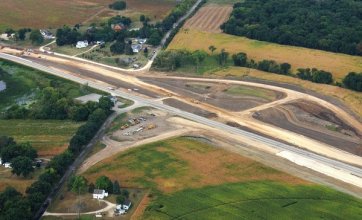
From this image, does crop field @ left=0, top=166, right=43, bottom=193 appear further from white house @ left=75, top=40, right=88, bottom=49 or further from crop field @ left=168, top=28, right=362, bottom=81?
white house @ left=75, top=40, right=88, bottom=49

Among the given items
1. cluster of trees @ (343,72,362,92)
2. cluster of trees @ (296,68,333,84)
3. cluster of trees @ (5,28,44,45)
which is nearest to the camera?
cluster of trees @ (343,72,362,92)

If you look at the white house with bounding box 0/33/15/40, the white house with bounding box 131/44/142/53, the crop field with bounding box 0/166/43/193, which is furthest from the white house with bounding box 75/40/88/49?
the crop field with bounding box 0/166/43/193

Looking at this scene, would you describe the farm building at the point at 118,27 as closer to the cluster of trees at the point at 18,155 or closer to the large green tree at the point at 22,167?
the cluster of trees at the point at 18,155

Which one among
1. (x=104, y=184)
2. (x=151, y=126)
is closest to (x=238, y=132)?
(x=151, y=126)

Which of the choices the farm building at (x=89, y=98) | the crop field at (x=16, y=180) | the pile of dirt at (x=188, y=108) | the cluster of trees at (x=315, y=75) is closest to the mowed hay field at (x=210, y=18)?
the cluster of trees at (x=315, y=75)

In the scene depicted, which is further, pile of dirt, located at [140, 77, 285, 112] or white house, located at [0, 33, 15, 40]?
white house, located at [0, 33, 15, 40]

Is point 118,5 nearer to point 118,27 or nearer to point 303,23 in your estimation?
point 118,27
